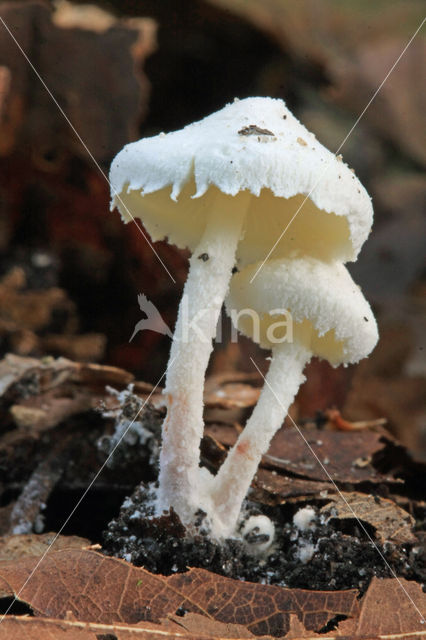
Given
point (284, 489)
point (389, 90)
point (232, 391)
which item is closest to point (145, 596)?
point (284, 489)

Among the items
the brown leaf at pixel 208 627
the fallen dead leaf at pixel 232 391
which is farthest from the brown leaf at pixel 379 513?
the fallen dead leaf at pixel 232 391

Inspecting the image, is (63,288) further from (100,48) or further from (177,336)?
Result: (177,336)

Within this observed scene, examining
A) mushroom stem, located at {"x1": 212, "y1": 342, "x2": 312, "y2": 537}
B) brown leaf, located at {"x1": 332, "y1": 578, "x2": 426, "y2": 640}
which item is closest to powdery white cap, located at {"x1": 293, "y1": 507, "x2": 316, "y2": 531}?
mushroom stem, located at {"x1": 212, "y1": 342, "x2": 312, "y2": 537}

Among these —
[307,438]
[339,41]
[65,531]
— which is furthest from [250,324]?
[339,41]

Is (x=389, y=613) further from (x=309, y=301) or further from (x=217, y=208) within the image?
(x=217, y=208)

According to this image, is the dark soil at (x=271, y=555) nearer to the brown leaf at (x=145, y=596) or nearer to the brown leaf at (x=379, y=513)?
the brown leaf at (x=379, y=513)

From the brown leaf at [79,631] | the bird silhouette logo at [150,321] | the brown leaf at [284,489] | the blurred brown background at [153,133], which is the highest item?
the blurred brown background at [153,133]

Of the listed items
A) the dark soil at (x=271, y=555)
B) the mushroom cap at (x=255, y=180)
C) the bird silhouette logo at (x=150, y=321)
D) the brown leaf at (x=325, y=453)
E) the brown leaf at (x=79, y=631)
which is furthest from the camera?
the bird silhouette logo at (x=150, y=321)
